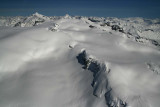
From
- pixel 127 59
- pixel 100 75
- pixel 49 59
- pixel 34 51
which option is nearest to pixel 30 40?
pixel 34 51

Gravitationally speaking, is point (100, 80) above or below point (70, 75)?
above

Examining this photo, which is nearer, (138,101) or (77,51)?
(138,101)

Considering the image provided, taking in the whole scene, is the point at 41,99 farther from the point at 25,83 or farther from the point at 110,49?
the point at 110,49

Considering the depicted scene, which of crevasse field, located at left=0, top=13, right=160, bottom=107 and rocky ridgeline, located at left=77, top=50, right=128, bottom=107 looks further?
crevasse field, located at left=0, top=13, right=160, bottom=107

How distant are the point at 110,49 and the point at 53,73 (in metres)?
10.7

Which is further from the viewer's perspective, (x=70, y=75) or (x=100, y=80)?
(x=70, y=75)

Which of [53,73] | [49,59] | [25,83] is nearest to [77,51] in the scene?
[49,59]

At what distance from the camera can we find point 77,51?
23.5 metres

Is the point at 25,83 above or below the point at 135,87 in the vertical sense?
below

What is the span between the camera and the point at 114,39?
2961 cm

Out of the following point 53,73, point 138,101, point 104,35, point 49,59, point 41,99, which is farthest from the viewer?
point 104,35

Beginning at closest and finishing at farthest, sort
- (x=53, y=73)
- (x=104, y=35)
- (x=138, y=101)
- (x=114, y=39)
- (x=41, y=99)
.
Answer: (x=138, y=101) → (x=41, y=99) → (x=53, y=73) → (x=114, y=39) → (x=104, y=35)

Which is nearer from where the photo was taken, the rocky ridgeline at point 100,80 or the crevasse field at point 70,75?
the rocky ridgeline at point 100,80

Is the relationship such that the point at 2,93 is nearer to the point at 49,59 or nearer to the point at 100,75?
the point at 49,59
